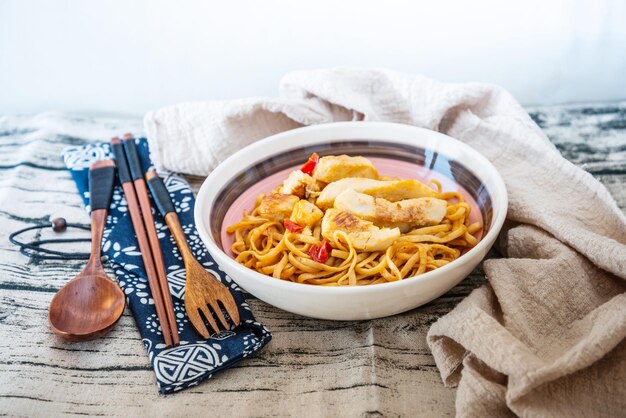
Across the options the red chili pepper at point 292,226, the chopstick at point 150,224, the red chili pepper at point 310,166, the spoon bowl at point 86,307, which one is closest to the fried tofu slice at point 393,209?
the red chili pepper at point 292,226

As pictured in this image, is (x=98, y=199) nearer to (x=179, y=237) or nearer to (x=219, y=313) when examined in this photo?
(x=179, y=237)

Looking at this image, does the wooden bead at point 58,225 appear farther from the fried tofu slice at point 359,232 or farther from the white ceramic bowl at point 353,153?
the fried tofu slice at point 359,232

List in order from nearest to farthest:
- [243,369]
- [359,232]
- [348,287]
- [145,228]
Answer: [348,287]
[243,369]
[359,232]
[145,228]

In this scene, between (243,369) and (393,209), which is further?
(393,209)

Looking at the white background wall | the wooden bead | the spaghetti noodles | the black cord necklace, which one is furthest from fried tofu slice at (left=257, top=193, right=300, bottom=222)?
the white background wall

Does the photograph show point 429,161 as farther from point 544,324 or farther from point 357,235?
point 544,324

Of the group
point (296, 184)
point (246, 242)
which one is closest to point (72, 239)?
point (246, 242)

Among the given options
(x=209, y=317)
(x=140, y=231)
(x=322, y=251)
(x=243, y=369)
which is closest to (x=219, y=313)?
(x=209, y=317)
